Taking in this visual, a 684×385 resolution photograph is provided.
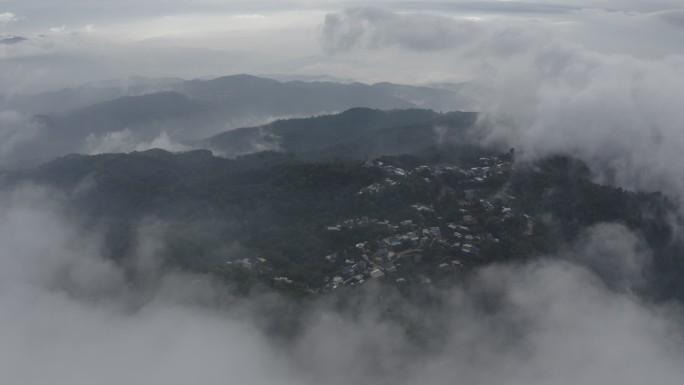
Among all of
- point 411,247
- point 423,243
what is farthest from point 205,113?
point 423,243

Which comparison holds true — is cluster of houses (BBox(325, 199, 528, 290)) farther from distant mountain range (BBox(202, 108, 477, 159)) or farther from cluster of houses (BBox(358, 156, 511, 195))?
distant mountain range (BBox(202, 108, 477, 159))

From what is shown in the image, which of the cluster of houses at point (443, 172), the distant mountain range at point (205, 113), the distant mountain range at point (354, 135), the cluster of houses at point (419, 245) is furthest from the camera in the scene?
the distant mountain range at point (205, 113)

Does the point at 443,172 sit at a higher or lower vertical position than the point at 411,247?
higher

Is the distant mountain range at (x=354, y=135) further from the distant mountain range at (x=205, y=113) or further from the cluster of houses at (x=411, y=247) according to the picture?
the cluster of houses at (x=411, y=247)

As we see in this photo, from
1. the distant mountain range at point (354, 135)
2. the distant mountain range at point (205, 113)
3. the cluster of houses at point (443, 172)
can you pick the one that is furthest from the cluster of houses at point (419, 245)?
the distant mountain range at point (205, 113)

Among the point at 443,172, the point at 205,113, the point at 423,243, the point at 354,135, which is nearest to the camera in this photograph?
the point at 423,243

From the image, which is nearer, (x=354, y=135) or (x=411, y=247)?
(x=411, y=247)

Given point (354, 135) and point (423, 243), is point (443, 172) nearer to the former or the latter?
point (423, 243)

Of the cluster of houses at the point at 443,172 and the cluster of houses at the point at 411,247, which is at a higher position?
the cluster of houses at the point at 443,172

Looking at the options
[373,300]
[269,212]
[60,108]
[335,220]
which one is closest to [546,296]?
[373,300]

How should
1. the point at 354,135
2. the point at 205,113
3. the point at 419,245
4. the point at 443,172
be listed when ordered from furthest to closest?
the point at 205,113
the point at 354,135
the point at 443,172
the point at 419,245

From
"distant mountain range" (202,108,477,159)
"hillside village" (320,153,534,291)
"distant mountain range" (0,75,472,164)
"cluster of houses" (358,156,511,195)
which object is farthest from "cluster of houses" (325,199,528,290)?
"distant mountain range" (0,75,472,164)
